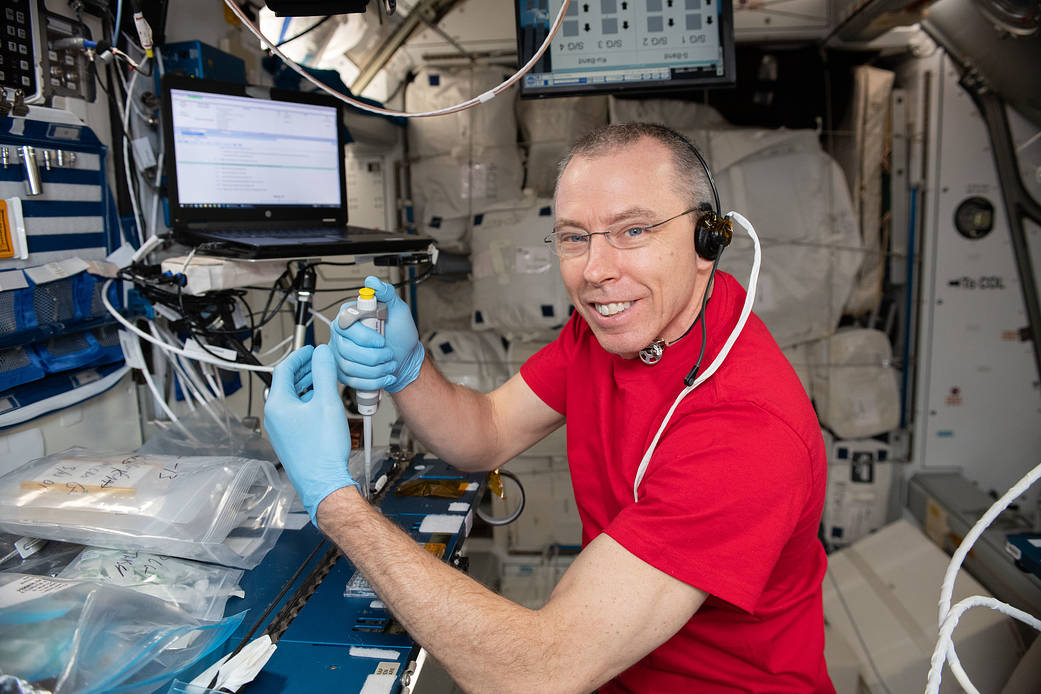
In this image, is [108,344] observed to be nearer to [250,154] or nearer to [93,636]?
[250,154]

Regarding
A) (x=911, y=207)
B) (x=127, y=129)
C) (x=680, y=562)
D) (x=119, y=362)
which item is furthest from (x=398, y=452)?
(x=911, y=207)

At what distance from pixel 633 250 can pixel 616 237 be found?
0.04 meters

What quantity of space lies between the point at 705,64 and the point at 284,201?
1.38 m

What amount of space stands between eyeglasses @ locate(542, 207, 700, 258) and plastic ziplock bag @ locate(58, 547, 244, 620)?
3.08 ft

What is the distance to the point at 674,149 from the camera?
137 cm

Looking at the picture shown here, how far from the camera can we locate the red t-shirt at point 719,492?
1080 millimetres

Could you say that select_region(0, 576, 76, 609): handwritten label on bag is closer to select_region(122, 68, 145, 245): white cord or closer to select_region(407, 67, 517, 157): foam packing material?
select_region(122, 68, 145, 245): white cord

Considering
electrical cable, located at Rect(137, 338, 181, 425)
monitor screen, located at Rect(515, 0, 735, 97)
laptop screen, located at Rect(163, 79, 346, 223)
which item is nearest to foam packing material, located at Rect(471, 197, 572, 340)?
monitor screen, located at Rect(515, 0, 735, 97)

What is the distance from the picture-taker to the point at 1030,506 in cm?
328

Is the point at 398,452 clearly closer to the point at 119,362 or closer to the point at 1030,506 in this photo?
the point at 119,362

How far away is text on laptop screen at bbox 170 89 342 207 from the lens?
69.3 inches

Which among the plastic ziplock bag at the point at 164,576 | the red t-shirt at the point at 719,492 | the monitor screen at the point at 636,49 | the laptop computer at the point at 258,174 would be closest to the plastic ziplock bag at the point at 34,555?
the plastic ziplock bag at the point at 164,576

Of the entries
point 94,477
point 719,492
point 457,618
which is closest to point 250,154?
point 94,477

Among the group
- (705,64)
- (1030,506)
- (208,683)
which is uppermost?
(705,64)
